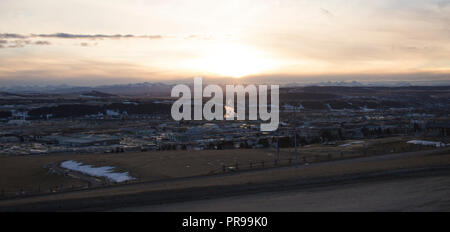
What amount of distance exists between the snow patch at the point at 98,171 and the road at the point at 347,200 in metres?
15.0

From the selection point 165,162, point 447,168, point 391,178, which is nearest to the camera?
point 391,178

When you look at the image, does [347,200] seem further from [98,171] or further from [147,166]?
[98,171]

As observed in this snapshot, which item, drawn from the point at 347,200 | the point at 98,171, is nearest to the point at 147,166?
the point at 98,171

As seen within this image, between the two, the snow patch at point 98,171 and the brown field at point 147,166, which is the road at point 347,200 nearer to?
the brown field at point 147,166

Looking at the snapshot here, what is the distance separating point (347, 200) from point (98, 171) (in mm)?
23668

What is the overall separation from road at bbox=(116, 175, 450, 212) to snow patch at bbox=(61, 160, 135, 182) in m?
15.0

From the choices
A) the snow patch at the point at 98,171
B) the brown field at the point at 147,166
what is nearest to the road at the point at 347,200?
the brown field at the point at 147,166

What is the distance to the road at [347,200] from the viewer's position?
39.0ft

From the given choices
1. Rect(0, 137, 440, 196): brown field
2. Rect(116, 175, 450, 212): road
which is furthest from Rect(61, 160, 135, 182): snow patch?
Rect(116, 175, 450, 212): road

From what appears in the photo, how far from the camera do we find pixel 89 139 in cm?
6200

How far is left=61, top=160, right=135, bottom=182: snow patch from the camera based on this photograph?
2802cm
